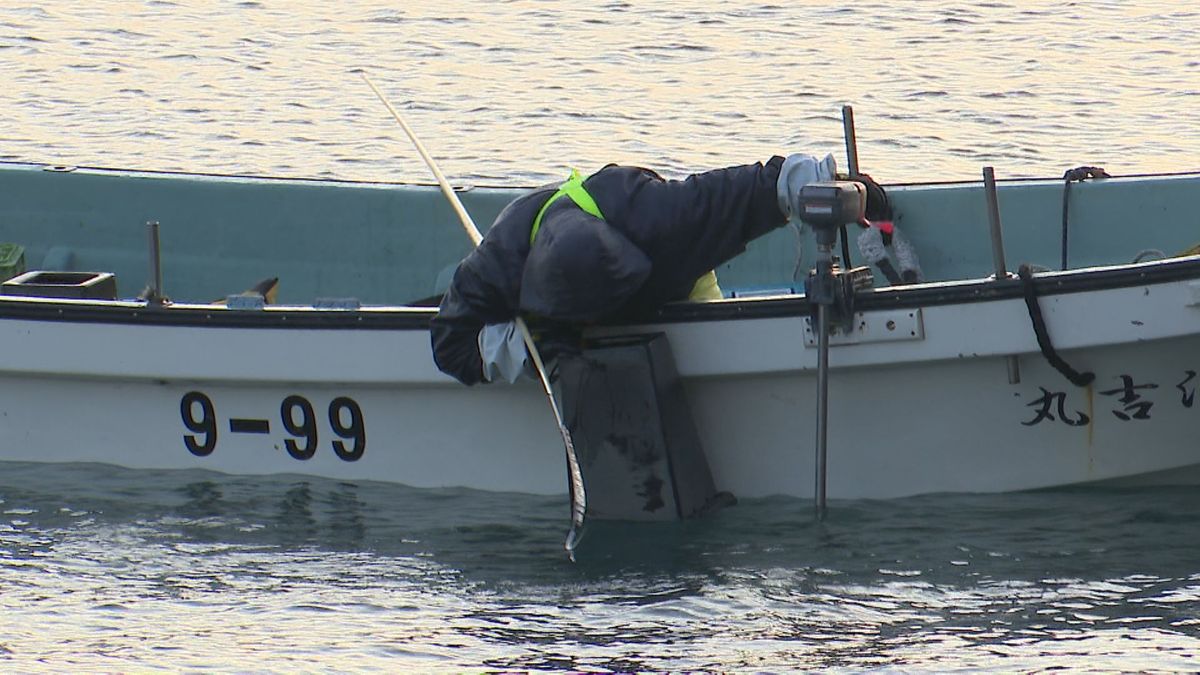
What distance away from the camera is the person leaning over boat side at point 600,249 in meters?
6.52

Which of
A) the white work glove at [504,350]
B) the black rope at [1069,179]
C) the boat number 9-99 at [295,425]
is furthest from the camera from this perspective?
the black rope at [1069,179]

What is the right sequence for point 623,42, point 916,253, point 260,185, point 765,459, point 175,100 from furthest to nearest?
point 623,42 → point 175,100 → point 260,185 → point 916,253 → point 765,459

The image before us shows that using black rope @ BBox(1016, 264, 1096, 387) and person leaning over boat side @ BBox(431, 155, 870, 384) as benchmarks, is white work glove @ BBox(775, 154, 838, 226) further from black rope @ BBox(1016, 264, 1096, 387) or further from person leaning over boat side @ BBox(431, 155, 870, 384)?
black rope @ BBox(1016, 264, 1096, 387)

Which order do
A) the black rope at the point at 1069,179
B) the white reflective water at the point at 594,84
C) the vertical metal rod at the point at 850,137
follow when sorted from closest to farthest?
the vertical metal rod at the point at 850,137, the black rope at the point at 1069,179, the white reflective water at the point at 594,84

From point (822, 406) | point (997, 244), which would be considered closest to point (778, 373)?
point (822, 406)

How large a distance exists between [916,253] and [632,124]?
7008 millimetres

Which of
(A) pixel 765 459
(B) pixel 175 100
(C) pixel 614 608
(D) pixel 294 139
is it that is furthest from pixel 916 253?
(B) pixel 175 100

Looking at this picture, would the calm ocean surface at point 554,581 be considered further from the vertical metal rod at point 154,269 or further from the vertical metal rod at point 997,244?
the vertical metal rod at point 154,269

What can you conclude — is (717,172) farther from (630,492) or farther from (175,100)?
(175,100)

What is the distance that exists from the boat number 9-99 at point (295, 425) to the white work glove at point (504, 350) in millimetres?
762

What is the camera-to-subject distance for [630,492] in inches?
272

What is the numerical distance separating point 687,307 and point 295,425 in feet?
5.23

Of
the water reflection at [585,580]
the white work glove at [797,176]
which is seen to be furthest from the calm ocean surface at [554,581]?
the white work glove at [797,176]

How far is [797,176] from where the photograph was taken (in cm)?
652
